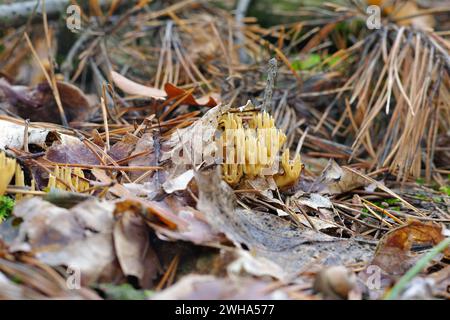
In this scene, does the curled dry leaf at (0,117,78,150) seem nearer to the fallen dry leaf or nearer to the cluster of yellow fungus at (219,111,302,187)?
the cluster of yellow fungus at (219,111,302,187)

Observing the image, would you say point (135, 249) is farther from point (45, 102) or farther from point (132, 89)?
point (45, 102)

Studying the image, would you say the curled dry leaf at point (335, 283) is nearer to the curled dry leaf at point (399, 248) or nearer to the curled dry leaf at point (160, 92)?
the curled dry leaf at point (399, 248)

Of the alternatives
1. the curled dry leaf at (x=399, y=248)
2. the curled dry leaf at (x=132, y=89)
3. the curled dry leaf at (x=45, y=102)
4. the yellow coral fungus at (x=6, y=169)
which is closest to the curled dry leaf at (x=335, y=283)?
the curled dry leaf at (x=399, y=248)

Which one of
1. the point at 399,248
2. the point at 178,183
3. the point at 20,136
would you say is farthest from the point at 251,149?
the point at 20,136

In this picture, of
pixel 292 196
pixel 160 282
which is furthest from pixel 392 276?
pixel 160 282

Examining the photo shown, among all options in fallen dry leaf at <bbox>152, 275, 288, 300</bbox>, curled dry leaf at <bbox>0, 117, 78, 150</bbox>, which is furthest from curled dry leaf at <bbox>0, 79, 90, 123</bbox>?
fallen dry leaf at <bbox>152, 275, 288, 300</bbox>

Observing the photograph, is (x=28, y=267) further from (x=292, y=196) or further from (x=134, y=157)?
(x=292, y=196)

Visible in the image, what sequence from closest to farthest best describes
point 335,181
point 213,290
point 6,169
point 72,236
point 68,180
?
1. point 213,290
2. point 72,236
3. point 6,169
4. point 68,180
5. point 335,181
